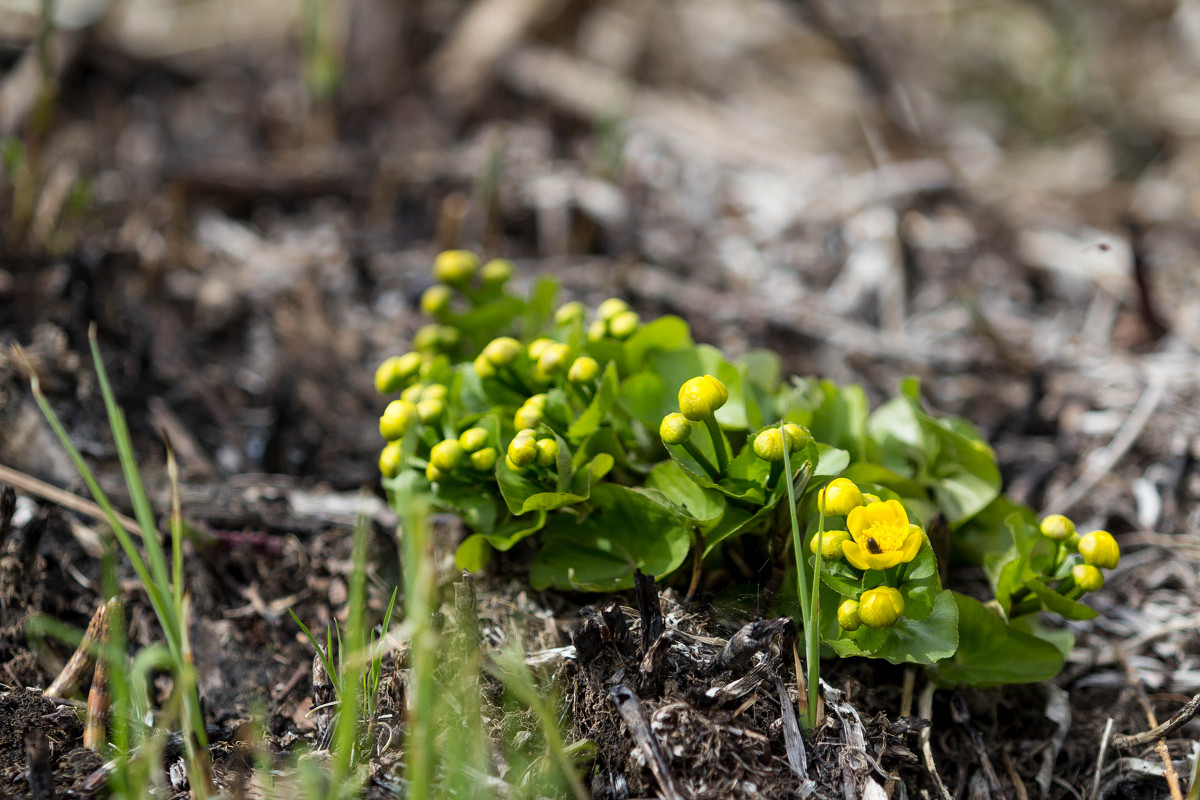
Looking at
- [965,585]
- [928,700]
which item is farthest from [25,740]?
[965,585]

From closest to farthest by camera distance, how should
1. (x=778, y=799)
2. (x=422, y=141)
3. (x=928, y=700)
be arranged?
(x=778, y=799) → (x=928, y=700) → (x=422, y=141)

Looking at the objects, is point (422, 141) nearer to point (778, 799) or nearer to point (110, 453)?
point (110, 453)

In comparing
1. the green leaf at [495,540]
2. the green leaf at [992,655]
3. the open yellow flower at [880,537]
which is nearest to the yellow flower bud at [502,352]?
the green leaf at [495,540]

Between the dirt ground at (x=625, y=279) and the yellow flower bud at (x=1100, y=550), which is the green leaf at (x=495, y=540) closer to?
the dirt ground at (x=625, y=279)

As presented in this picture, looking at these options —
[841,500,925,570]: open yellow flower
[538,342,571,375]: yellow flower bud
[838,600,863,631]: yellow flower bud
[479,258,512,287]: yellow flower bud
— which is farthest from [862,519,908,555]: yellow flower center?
[479,258,512,287]: yellow flower bud

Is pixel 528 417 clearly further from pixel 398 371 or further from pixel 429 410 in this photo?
pixel 398 371

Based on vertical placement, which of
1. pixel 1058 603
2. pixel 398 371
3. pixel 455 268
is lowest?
pixel 1058 603

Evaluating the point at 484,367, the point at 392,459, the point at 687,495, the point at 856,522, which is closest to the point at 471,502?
the point at 392,459
